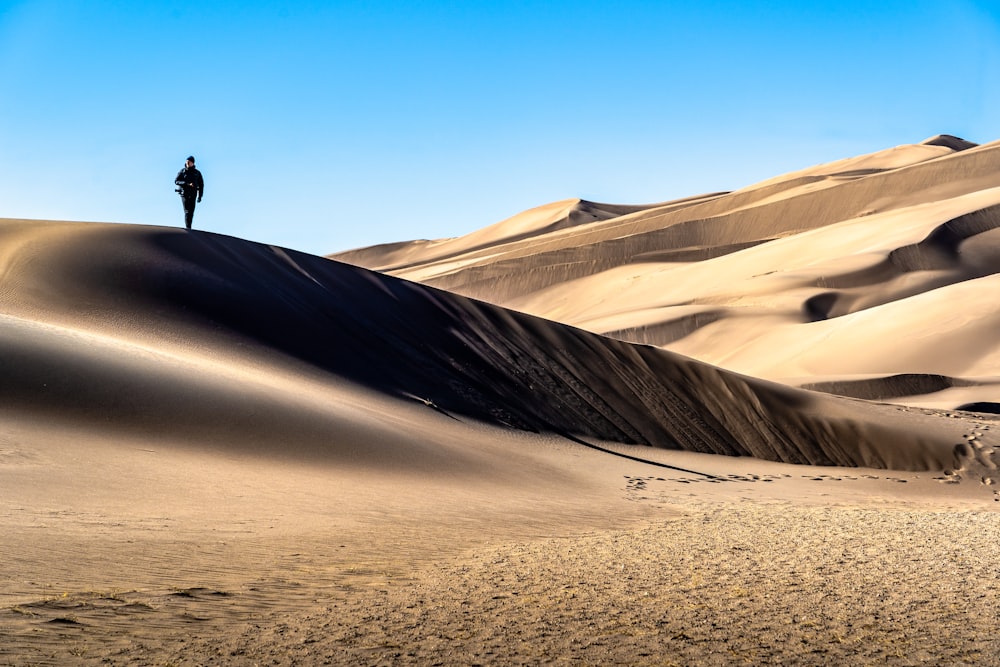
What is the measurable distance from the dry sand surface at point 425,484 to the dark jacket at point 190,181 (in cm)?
179

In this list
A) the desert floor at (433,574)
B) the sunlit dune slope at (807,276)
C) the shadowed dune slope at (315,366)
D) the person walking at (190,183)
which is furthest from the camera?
the sunlit dune slope at (807,276)

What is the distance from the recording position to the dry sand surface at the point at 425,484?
6.33 meters

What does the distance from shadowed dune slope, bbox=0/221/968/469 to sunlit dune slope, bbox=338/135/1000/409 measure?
396 inches

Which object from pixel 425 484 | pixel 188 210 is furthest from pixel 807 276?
pixel 425 484

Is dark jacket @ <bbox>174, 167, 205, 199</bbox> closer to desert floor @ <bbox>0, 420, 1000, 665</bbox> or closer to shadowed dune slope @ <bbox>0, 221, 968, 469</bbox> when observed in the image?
shadowed dune slope @ <bbox>0, 221, 968, 469</bbox>

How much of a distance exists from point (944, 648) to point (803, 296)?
48627 mm

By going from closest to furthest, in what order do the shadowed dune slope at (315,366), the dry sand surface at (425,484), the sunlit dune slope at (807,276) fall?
the dry sand surface at (425,484) → the shadowed dune slope at (315,366) → the sunlit dune slope at (807,276)

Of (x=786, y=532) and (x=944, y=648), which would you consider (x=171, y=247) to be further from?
(x=944, y=648)

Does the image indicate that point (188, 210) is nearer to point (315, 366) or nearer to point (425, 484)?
point (315, 366)

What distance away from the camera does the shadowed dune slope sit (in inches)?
521

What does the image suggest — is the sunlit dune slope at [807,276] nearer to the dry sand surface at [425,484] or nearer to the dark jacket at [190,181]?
the dry sand surface at [425,484]

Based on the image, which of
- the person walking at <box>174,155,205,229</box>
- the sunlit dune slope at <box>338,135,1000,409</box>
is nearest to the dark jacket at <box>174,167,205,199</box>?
the person walking at <box>174,155,205,229</box>

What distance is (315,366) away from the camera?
729 inches

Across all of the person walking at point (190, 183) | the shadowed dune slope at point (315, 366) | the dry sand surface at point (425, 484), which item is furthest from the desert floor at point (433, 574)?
the person walking at point (190, 183)
